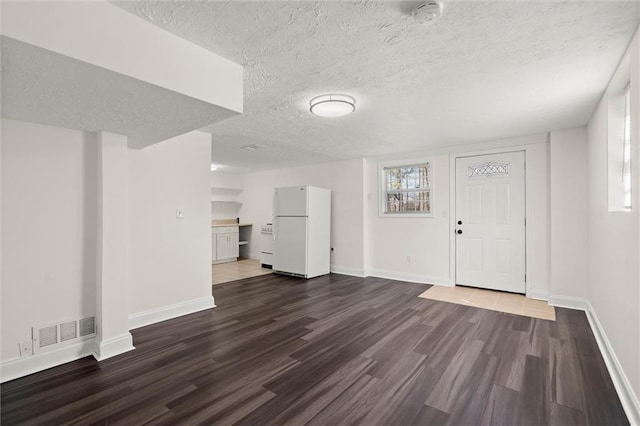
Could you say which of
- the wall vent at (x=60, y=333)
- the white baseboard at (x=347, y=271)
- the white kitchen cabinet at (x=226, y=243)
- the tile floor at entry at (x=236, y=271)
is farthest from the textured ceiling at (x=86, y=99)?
the white kitchen cabinet at (x=226, y=243)

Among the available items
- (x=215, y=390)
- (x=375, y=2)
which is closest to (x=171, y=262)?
(x=215, y=390)

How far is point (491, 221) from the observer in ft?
15.0

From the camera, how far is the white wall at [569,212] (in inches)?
147

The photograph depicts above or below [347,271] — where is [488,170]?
above

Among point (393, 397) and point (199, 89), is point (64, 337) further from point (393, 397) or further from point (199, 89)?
point (393, 397)

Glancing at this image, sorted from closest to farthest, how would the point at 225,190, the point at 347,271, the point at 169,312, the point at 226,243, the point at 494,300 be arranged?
the point at 169,312 → the point at 494,300 → the point at 347,271 → the point at 226,243 → the point at 225,190

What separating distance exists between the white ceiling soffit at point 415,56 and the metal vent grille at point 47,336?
2.51m

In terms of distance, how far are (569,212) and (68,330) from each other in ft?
18.5

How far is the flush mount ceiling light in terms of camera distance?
2.75 metres

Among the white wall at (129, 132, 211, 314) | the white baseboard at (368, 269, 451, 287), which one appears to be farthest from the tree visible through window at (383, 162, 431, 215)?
the white wall at (129, 132, 211, 314)

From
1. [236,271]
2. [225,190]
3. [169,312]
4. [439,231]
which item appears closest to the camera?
[169,312]

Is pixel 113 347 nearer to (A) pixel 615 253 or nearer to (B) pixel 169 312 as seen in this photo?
(B) pixel 169 312

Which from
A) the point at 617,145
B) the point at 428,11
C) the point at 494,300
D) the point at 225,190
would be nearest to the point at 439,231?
the point at 494,300

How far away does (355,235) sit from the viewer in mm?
5859
